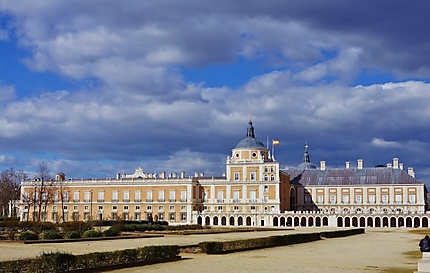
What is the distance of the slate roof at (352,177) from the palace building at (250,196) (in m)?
0.16

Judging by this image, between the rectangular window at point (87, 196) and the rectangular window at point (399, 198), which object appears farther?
the rectangular window at point (87, 196)

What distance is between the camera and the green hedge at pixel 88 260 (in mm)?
18688

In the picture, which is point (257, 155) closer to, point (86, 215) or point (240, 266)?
point (86, 215)

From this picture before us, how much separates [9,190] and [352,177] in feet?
196

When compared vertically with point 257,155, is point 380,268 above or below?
below

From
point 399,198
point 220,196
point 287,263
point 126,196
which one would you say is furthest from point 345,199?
point 287,263

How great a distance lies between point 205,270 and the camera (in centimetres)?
2130

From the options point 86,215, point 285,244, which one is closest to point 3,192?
point 86,215

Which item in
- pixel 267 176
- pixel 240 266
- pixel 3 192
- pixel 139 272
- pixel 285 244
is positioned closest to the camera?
pixel 139 272

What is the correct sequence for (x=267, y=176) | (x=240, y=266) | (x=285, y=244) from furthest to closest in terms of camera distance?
1. (x=267, y=176)
2. (x=285, y=244)
3. (x=240, y=266)

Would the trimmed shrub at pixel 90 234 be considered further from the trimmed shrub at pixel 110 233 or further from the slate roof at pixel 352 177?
the slate roof at pixel 352 177

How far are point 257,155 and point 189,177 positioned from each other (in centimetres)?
1201

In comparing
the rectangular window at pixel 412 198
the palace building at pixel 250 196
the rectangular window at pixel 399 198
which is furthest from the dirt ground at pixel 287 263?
the rectangular window at pixel 399 198

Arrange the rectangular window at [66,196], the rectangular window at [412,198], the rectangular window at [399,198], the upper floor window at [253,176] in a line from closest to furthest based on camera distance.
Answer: the rectangular window at [412,198], the rectangular window at [399,198], the upper floor window at [253,176], the rectangular window at [66,196]
